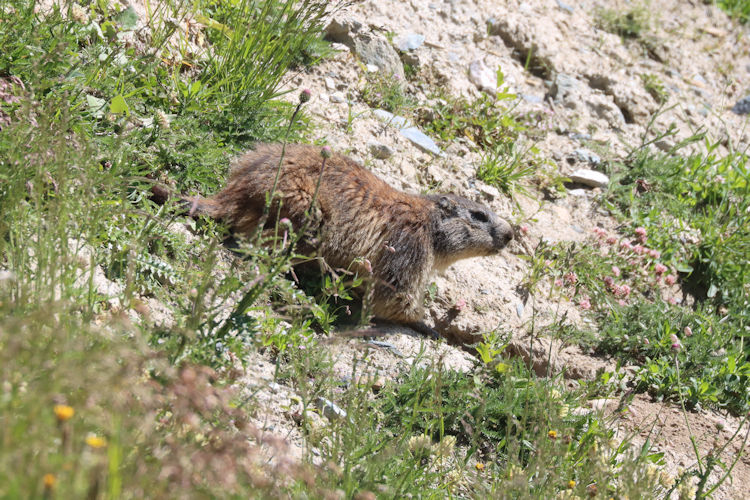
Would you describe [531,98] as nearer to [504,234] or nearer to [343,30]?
[343,30]

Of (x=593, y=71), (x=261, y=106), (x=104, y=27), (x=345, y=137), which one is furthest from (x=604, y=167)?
(x=104, y=27)

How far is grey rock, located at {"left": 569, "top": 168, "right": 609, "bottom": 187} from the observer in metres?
7.93

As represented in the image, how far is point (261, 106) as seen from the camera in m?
5.99

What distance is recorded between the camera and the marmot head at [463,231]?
607 centimetres

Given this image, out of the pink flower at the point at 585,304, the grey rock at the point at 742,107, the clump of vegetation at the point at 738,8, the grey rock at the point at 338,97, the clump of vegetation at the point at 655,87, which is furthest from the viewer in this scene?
the clump of vegetation at the point at 738,8

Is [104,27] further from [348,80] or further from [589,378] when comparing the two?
[589,378]

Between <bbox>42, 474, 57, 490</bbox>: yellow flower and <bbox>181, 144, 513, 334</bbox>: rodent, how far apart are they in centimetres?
304

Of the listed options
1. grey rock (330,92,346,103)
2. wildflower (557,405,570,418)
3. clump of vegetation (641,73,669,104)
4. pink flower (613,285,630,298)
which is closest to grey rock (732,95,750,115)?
clump of vegetation (641,73,669,104)

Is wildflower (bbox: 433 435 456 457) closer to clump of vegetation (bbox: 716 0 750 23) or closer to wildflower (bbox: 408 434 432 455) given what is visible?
wildflower (bbox: 408 434 432 455)

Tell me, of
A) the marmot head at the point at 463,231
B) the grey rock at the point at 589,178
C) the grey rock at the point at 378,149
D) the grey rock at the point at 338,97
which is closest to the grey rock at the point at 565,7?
the grey rock at the point at 589,178

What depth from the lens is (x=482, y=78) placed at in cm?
833

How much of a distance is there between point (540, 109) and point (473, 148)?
55.4 inches

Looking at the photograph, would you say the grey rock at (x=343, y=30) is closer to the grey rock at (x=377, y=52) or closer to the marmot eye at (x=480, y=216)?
the grey rock at (x=377, y=52)

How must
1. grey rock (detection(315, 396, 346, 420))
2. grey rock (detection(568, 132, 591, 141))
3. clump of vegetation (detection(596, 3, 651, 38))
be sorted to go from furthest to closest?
clump of vegetation (detection(596, 3, 651, 38)) < grey rock (detection(568, 132, 591, 141)) < grey rock (detection(315, 396, 346, 420))
